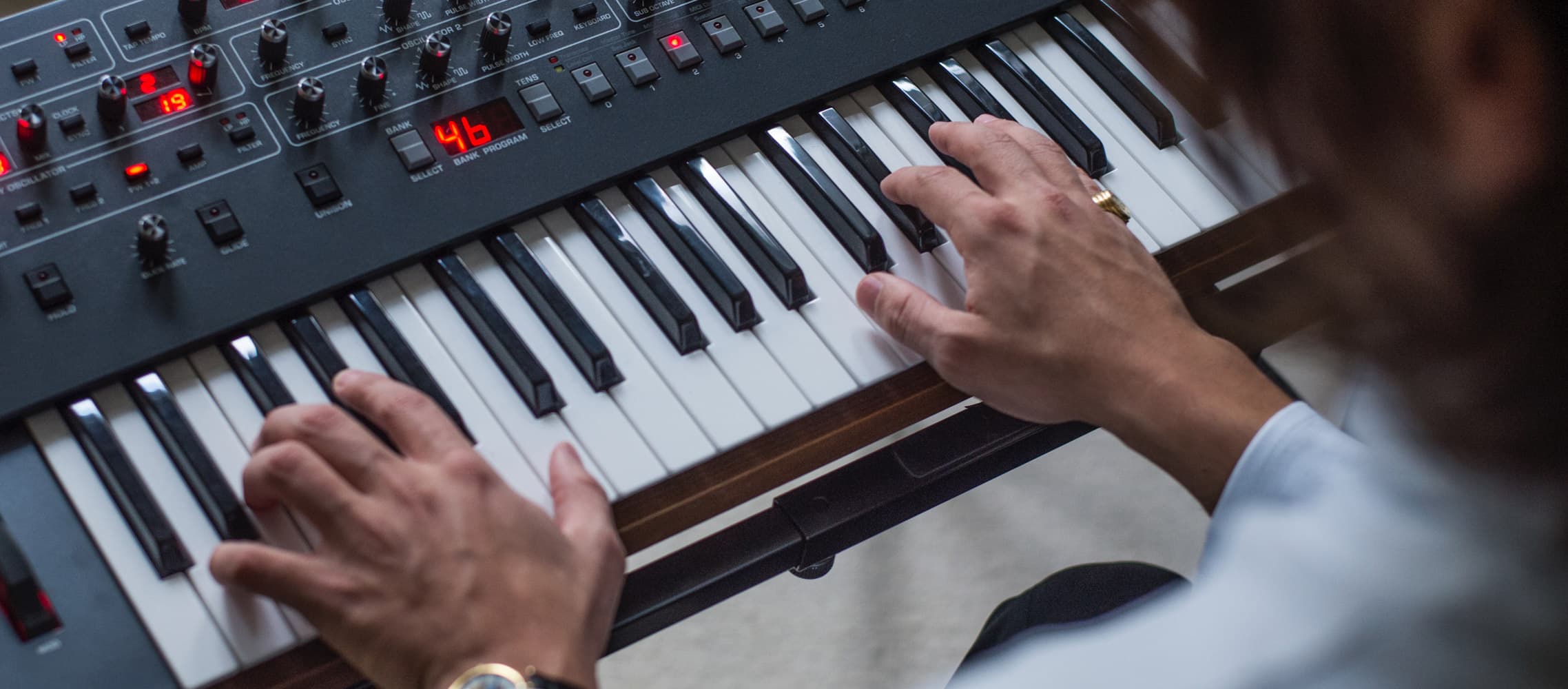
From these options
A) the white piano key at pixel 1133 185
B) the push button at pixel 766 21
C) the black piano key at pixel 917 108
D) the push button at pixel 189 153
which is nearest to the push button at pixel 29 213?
the push button at pixel 189 153

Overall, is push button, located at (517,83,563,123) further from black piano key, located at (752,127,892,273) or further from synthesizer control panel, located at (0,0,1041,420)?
black piano key, located at (752,127,892,273)

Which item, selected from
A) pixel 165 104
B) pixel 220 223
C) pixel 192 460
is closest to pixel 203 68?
pixel 165 104

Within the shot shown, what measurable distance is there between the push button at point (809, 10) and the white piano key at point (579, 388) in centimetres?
34

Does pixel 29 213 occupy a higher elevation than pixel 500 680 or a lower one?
higher

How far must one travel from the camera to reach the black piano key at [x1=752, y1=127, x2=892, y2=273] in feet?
4.17

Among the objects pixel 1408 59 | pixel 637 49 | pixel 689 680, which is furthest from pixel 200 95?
pixel 689 680

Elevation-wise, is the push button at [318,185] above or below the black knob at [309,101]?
below

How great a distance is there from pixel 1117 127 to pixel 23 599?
104 cm

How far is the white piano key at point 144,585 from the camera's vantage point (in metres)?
1.01

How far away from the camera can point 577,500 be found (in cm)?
109

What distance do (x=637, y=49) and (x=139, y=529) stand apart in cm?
61

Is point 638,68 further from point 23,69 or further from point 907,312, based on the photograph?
point 23,69

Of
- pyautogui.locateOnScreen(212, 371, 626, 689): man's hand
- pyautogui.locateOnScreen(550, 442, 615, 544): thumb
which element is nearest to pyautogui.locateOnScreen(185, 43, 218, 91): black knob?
pyautogui.locateOnScreen(212, 371, 626, 689): man's hand

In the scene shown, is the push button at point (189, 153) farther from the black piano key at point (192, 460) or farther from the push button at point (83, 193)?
the black piano key at point (192, 460)
